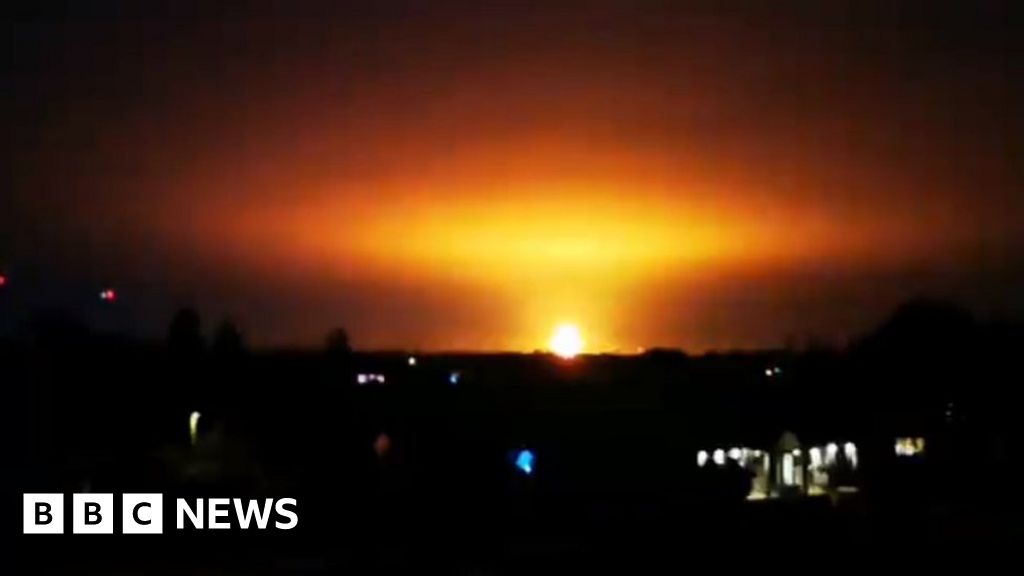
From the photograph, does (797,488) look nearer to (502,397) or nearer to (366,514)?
(502,397)

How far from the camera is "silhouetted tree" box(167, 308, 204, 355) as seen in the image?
46.8 m

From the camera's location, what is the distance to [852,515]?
65.6 ft

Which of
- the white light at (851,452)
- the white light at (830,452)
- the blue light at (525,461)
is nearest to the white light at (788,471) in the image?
the white light at (830,452)

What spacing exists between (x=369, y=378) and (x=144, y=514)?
117ft

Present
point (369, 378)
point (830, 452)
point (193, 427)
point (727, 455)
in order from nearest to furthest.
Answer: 1. point (193, 427)
2. point (727, 455)
3. point (830, 452)
4. point (369, 378)

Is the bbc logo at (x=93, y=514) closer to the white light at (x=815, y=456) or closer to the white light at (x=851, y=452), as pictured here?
the white light at (x=851, y=452)

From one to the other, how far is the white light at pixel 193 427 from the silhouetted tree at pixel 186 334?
432 inches

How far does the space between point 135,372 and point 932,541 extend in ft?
79.9

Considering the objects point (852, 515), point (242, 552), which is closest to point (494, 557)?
point (242, 552)

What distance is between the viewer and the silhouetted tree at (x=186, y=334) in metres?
46.8

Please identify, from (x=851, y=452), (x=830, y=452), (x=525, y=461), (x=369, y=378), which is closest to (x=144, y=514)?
(x=525, y=461)

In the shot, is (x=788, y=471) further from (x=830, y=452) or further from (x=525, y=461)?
(x=525, y=461)

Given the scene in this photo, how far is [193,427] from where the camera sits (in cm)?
3350

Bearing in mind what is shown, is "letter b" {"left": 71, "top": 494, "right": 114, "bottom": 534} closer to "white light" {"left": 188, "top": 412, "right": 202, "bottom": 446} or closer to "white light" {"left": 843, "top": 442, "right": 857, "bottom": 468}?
"white light" {"left": 188, "top": 412, "right": 202, "bottom": 446}
